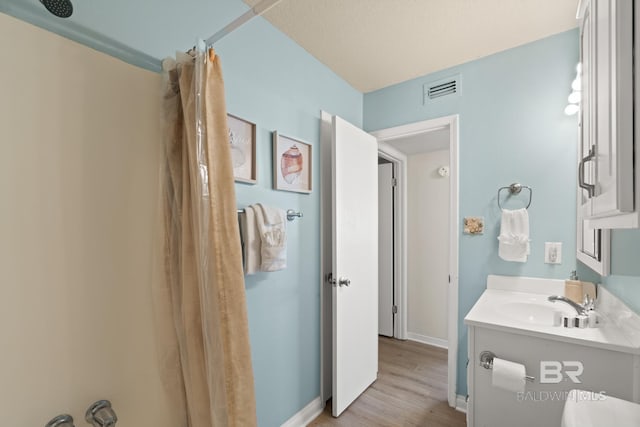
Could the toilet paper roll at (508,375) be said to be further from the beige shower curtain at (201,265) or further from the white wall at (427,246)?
the white wall at (427,246)

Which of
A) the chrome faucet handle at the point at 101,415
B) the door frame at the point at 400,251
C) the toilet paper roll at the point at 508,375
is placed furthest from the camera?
the door frame at the point at 400,251

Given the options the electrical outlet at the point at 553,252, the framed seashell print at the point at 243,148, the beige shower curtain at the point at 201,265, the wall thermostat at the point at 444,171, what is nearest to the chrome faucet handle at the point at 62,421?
the beige shower curtain at the point at 201,265

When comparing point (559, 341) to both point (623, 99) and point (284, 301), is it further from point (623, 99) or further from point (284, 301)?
point (284, 301)

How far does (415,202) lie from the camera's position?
322 centimetres

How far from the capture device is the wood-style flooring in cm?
183

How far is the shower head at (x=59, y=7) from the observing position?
→ 78cm

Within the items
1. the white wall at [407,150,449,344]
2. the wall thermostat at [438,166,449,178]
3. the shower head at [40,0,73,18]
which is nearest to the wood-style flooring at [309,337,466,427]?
the white wall at [407,150,449,344]

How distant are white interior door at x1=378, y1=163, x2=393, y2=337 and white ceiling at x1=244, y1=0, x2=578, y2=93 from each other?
1.43 meters

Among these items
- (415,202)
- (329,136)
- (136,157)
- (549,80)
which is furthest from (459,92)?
(136,157)

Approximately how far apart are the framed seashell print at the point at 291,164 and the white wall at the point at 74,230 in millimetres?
646

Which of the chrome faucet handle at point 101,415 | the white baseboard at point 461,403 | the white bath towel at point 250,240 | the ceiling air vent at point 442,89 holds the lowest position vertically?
the white baseboard at point 461,403

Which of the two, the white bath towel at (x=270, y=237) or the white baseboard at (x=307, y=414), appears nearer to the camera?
the white bath towel at (x=270, y=237)

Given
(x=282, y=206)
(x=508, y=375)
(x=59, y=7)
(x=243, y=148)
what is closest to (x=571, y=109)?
(x=508, y=375)

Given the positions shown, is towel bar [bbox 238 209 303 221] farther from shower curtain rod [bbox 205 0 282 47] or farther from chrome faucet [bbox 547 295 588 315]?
chrome faucet [bbox 547 295 588 315]
